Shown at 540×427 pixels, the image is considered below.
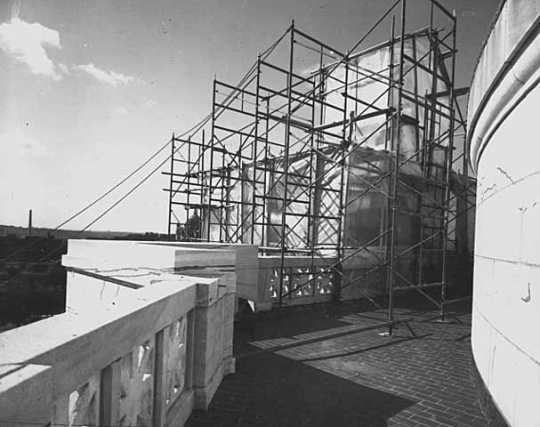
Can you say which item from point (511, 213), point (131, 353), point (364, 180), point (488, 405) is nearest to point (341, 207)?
point (364, 180)

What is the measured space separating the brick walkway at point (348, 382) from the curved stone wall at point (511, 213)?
66 centimetres

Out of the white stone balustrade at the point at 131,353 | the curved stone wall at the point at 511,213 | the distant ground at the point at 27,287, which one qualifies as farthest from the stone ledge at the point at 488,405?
the distant ground at the point at 27,287

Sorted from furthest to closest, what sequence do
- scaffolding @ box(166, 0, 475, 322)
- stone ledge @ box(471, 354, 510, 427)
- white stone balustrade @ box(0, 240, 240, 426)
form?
scaffolding @ box(166, 0, 475, 322), stone ledge @ box(471, 354, 510, 427), white stone balustrade @ box(0, 240, 240, 426)

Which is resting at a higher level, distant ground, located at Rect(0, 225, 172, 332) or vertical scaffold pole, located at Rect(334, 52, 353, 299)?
vertical scaffold pole, located at Rect(334, 52, 353, 299)

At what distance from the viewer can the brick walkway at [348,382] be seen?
356 centimetres

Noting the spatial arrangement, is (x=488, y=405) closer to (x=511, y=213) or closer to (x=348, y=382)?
(x=348, y=382)

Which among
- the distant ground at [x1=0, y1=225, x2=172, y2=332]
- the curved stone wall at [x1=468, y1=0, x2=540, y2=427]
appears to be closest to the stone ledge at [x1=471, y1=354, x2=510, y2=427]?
the curved stone wall at [x1=468, y1=0, x2=540, y2=427]

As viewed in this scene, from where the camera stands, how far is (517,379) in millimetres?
2729

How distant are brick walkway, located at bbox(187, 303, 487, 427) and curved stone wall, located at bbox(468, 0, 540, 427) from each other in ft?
2.17

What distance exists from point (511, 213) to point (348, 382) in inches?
103

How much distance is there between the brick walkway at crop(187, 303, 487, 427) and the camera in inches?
140

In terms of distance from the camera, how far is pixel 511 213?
2998 millimetres

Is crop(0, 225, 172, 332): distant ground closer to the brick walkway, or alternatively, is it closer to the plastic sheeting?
the brick walkway

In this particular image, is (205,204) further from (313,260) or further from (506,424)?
(506,424)
